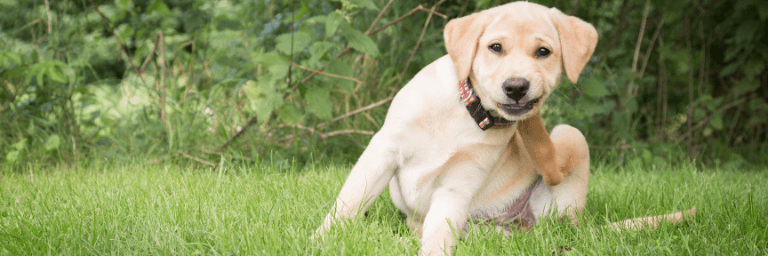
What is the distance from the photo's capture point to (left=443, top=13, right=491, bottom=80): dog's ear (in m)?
1.84

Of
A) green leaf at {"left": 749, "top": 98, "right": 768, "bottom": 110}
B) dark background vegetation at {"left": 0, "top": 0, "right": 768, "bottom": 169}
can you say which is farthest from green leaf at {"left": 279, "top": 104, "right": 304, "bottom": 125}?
green leaf at {"left": 749, "top": 98, "right": 768, "bottom": 110}

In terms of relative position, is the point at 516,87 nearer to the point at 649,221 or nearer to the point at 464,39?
the point at 464,39

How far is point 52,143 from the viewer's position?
11.9 ft

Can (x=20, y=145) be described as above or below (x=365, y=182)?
below

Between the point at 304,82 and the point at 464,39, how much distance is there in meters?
1.83

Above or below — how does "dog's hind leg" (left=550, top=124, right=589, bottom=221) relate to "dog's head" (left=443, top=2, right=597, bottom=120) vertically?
below

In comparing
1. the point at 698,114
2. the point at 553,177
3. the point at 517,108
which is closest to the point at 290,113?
the point at 553,177

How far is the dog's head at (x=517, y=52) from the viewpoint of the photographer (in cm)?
173

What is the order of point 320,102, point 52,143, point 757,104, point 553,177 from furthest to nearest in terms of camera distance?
point 757,104 < point 52,143 < point 320,102 < point 553,177

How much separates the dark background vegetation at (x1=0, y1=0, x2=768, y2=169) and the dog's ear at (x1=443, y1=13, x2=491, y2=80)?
105 centimetres

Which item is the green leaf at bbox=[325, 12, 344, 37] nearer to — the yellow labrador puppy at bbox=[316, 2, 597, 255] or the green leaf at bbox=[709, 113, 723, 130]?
the yellow labrador puppy at bbox=[316, 2, 597, 255]

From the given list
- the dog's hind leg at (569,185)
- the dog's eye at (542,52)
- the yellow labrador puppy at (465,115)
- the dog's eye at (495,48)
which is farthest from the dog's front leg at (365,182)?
the dog's hind leg at (569,185)

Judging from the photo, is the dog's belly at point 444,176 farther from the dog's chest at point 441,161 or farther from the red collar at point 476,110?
the red collar at point 476,110

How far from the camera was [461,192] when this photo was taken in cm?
198
